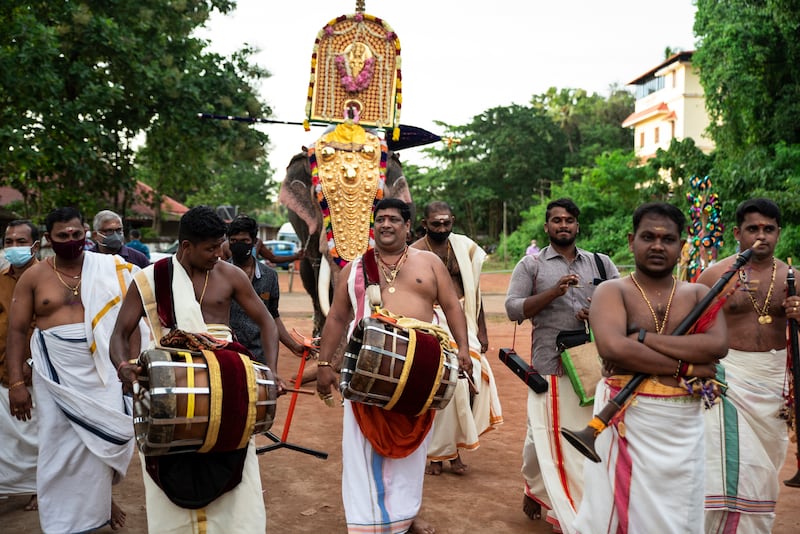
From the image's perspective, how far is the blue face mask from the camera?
538 cm

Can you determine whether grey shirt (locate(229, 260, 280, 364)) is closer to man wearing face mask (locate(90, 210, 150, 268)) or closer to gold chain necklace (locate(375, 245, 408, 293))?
gold chain necklace (locate(375, 245, 408, 293))

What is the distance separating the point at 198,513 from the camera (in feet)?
12.0

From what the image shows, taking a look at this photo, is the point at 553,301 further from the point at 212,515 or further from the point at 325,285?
the point at 325,285

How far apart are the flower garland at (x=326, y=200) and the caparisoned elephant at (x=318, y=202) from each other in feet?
0.04

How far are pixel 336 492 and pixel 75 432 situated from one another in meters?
1.85

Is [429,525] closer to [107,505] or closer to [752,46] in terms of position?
[107,505]

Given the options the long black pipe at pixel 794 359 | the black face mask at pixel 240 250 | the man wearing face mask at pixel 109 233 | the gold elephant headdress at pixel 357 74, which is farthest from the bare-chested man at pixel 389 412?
the gold elephant headdress at pixel 357 74

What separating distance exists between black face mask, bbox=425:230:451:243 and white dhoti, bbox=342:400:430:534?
78.7 inches

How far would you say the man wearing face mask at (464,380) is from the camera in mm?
5934

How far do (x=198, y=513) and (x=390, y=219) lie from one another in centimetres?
197

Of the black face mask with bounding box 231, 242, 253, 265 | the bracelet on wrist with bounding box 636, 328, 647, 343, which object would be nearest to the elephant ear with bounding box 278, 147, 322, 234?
the black face mask with bounding box 231, 242, 253, 265

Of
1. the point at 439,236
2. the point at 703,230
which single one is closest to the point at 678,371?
the point at 439,236

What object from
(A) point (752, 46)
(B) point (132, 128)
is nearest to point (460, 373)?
(B) point (132, 128)

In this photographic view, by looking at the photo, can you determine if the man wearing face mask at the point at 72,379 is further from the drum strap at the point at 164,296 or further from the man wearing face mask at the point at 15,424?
the drum strap at the point at 164,296
